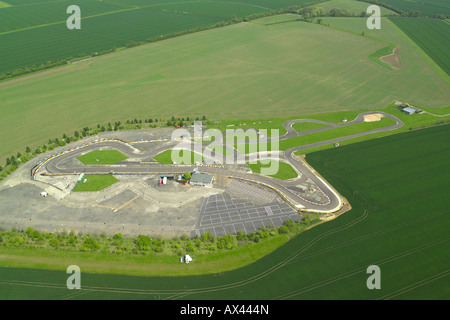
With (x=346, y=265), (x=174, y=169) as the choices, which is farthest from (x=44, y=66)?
(x=346, y=265)

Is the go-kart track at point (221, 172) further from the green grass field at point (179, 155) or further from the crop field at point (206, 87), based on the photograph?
the crop field at point (206, 87)

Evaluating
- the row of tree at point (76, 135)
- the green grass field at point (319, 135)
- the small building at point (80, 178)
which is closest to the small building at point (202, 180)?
the green grass field at point (319, 135)

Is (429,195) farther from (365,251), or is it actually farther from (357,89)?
(357,89)

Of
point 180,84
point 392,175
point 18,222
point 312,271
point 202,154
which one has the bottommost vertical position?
point 312,271

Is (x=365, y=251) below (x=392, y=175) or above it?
below

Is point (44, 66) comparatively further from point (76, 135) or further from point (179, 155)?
point (179, 155)

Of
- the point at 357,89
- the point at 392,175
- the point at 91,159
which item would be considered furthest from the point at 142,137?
the point at 357,89

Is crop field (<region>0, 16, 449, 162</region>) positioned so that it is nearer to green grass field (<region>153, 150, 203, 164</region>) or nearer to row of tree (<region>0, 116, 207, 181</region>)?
row of tree (<region>0, 116, 207, 181</region>)
